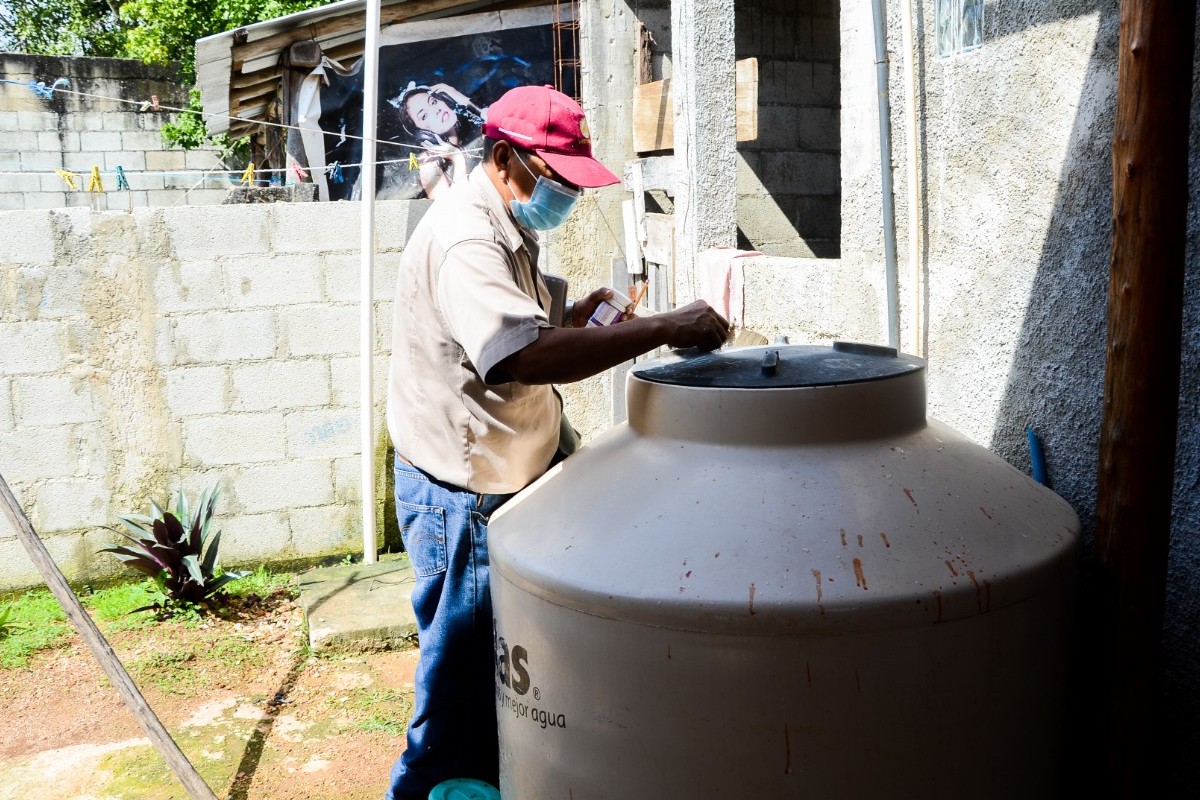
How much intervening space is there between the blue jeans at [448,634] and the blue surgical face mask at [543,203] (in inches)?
26.2

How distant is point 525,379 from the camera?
83.7 inches

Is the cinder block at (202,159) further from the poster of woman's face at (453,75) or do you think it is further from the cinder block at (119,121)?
the poster of woman's face at (453,75)

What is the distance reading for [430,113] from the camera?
8.84 metres

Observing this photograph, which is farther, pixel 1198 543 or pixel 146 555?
pixel 146 555

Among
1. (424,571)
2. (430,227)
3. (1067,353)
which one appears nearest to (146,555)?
(424,571)

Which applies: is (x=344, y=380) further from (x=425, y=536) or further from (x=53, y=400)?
(x=425, y=536)

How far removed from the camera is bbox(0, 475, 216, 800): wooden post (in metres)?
2.96

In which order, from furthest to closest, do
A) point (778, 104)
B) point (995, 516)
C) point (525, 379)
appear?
point (778, 104) → point (525, 379) → point (995, 516)

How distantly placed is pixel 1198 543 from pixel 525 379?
1.29 metres

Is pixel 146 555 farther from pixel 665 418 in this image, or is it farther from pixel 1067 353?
pixel 1067 353

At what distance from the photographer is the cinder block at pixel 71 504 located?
505 centimetres

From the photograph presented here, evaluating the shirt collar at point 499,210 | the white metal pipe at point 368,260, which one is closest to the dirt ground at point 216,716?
the white metal pipe at point 368,260

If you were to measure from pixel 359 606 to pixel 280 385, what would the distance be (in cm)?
129

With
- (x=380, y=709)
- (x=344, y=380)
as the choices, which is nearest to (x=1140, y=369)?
(x=380, y=709)
